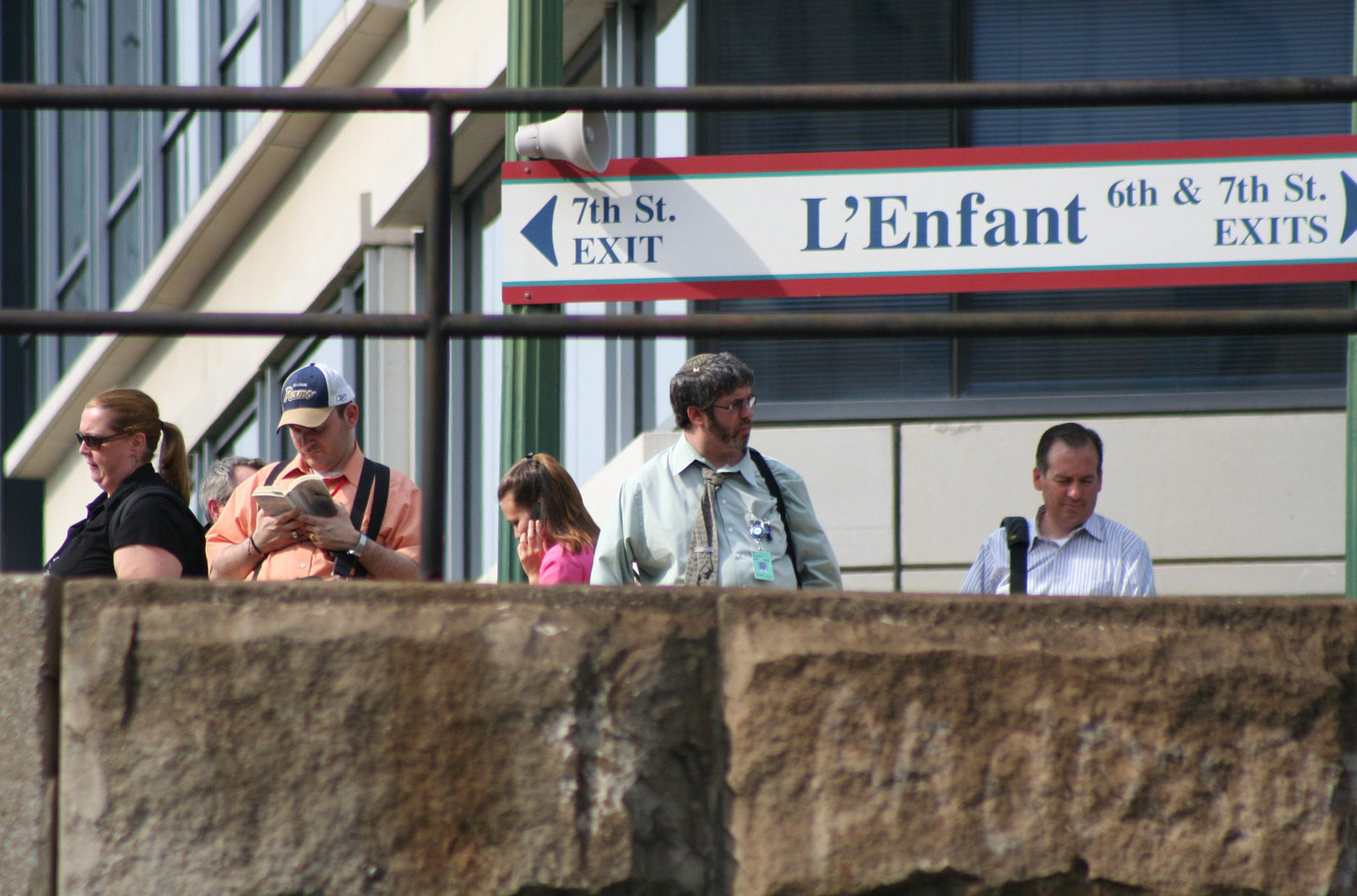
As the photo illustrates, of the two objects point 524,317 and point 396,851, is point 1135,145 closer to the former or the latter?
point 524,317

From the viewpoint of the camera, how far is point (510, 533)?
5750mm

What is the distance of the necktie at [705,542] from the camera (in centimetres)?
404

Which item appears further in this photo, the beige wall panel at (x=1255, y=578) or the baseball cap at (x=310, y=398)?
the beige wall panel at (x=1255, y=578)

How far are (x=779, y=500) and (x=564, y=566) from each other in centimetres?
76

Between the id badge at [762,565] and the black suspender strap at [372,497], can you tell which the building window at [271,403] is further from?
the id badge at [762,565]

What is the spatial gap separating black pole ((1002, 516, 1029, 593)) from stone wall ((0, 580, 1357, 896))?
6.90 feet

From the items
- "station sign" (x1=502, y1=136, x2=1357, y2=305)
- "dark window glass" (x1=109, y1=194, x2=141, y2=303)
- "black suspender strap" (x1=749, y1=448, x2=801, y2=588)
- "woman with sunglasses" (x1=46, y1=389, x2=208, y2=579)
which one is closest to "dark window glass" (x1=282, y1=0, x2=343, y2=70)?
"dark window glass" (x1=109, y1=194, x2=141, y2=303)

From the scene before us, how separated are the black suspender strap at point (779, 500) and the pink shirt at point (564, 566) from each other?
661 millimetres

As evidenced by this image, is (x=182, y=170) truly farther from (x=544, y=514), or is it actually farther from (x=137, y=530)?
(x=137, y=530)

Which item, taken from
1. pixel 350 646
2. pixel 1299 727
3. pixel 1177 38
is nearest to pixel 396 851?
pixel 350 646

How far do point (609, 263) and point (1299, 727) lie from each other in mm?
1891

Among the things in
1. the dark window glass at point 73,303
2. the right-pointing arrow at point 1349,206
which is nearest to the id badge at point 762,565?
the right-pointing arrow at point 1349,206

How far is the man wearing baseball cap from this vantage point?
400cm

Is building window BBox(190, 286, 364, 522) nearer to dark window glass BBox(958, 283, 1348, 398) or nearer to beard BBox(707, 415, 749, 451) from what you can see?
dark window glass BBox(958, 283, 1348, 398)
